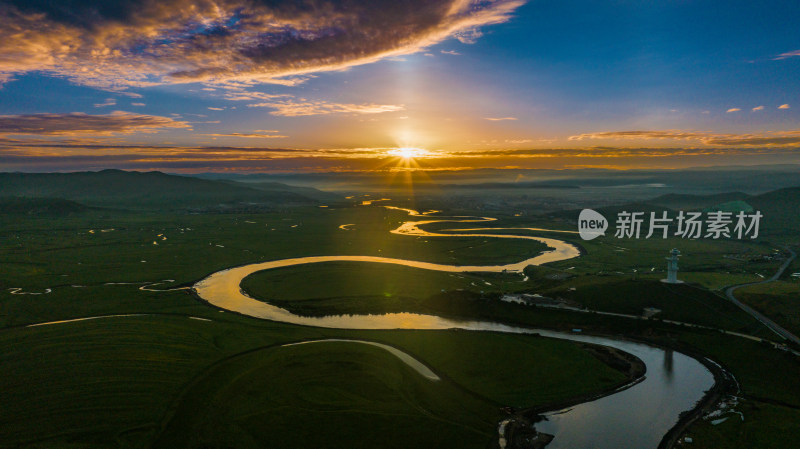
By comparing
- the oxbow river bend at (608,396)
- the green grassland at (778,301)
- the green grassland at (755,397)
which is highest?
the green grassland at (778,301)

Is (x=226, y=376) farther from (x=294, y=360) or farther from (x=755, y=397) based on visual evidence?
(x=755, y=397)

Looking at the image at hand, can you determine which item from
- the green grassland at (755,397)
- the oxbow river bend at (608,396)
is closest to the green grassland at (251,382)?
the oxbow river bend at (608,396)

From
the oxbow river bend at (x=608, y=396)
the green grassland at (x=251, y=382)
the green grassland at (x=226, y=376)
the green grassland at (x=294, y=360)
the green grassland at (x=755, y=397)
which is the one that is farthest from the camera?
the green grassland at (x=294, y=360)

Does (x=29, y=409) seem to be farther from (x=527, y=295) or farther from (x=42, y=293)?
(x=527, y=295)

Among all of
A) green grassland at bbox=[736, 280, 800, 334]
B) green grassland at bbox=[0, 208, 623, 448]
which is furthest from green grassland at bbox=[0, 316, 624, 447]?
green grassland at bbox=[736, 280, 800, 334]

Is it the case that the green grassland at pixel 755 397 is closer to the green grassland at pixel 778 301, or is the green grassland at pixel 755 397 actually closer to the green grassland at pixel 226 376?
the green grassland at pixel 226 376

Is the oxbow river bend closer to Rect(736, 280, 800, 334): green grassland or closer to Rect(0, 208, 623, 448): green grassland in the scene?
Rect(0, 208, 623, 448): green grassland

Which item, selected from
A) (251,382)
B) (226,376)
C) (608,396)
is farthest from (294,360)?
(608,396)

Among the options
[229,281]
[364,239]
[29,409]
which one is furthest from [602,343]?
[364,239]
